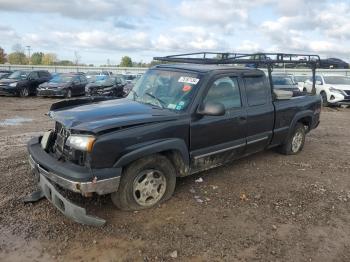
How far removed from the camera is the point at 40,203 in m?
4.96

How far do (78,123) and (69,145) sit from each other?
27 cm

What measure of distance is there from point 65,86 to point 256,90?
17694mm

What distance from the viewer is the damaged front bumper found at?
159 inches

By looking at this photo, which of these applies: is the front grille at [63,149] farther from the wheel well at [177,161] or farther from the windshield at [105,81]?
the windshield at [105,81]

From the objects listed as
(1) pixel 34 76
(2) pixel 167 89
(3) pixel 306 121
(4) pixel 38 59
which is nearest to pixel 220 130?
(2) pixel 167 89

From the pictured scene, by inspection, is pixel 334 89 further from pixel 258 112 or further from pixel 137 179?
pixel 137 179

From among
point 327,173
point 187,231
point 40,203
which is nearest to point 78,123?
point 40,203

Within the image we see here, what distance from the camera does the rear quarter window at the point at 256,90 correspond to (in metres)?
6.03

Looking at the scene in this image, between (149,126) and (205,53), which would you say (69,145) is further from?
(205,53)

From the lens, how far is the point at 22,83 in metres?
22.1

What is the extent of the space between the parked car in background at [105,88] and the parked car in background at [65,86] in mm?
784

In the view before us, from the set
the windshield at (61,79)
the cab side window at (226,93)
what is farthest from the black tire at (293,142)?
the windshield at (61,79)

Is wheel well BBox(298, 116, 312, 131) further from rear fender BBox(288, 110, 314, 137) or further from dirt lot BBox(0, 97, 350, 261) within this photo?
dirt lot BBox(0, 97, 350, 261)

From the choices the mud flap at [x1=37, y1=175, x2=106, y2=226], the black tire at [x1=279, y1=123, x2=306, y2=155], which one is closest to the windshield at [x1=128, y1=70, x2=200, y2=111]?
the mud flap at [x1=37, y1=175, x2=106, y2=226]
